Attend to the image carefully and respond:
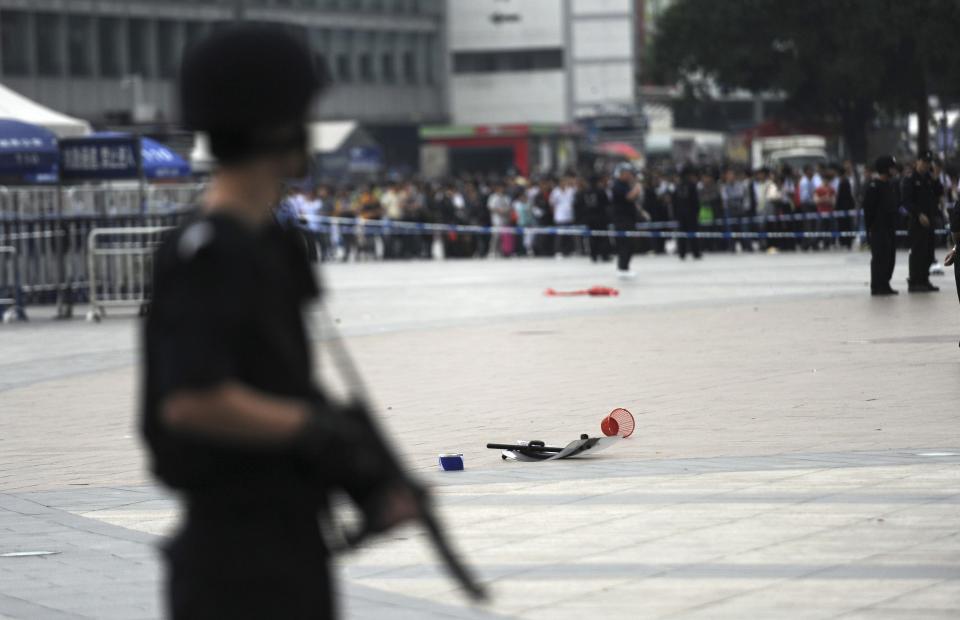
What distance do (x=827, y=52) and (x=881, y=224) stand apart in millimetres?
30895

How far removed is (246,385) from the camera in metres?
3.01

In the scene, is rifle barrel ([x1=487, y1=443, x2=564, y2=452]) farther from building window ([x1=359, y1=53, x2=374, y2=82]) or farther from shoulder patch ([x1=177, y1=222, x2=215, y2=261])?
building window ([x1=359, y1=53, x2=374, y2=82])

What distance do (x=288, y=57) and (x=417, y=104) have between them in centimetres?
8650

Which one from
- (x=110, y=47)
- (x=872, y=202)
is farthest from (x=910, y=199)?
(x=110, y=47)

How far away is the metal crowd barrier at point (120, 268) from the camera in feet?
72.3

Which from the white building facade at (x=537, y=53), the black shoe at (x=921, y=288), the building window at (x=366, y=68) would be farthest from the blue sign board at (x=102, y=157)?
the white building facade at (x=537, y=53)

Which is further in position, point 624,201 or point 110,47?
point 110,47

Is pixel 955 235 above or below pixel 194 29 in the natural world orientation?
below

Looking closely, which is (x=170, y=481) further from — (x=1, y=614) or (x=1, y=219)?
(x=1, y=219)

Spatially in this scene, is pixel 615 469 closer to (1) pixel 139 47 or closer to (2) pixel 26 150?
(2) pixel 26 150

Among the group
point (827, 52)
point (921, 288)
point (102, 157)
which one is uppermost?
point (827, 52)

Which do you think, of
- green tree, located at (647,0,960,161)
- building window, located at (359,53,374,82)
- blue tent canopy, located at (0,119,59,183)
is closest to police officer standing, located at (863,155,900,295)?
blue tent canopy, located at (0,119,59,183)

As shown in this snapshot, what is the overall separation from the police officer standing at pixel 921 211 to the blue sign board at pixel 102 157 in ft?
33.5

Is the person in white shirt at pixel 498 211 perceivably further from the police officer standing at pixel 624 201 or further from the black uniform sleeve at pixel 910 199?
the black uniform sleeve at pixel 910 199
